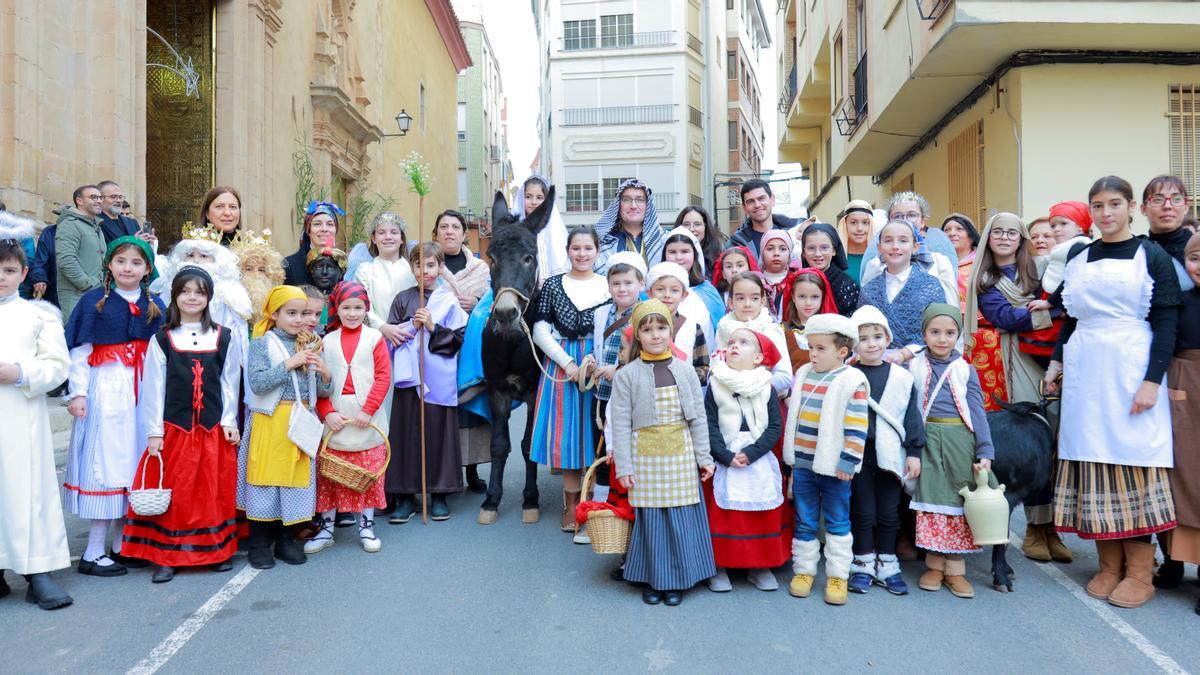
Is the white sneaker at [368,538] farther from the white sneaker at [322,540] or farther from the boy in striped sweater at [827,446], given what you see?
the boy in striped sweater at [827,446]

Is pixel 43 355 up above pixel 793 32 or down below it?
below

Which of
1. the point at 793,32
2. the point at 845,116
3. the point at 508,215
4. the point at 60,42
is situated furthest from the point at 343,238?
the point at 793,32

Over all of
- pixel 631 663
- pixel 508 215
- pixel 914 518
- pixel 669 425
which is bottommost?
pixel 631 663

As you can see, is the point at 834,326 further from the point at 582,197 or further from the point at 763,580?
the point at 582,197

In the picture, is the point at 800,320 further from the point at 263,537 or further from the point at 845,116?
the point at 845,116

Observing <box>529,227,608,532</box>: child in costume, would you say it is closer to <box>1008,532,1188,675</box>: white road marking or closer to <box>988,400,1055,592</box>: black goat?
<box>988,400,1055,592</box>: black goat

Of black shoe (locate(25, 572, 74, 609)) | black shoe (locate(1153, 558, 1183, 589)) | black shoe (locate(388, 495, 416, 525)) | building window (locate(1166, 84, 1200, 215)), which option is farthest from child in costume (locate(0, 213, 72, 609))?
building window (locate(1166, 84, 1200, 215))

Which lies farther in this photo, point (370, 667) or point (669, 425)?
point (669, 425)

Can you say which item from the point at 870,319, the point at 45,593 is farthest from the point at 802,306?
the point at 45,593

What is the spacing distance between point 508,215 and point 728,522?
274cm

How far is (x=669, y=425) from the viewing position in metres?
4.62

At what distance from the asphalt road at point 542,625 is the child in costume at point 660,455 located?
8.7 inches

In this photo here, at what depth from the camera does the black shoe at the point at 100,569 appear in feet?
16.3

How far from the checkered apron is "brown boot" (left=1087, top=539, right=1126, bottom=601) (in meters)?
2.13
